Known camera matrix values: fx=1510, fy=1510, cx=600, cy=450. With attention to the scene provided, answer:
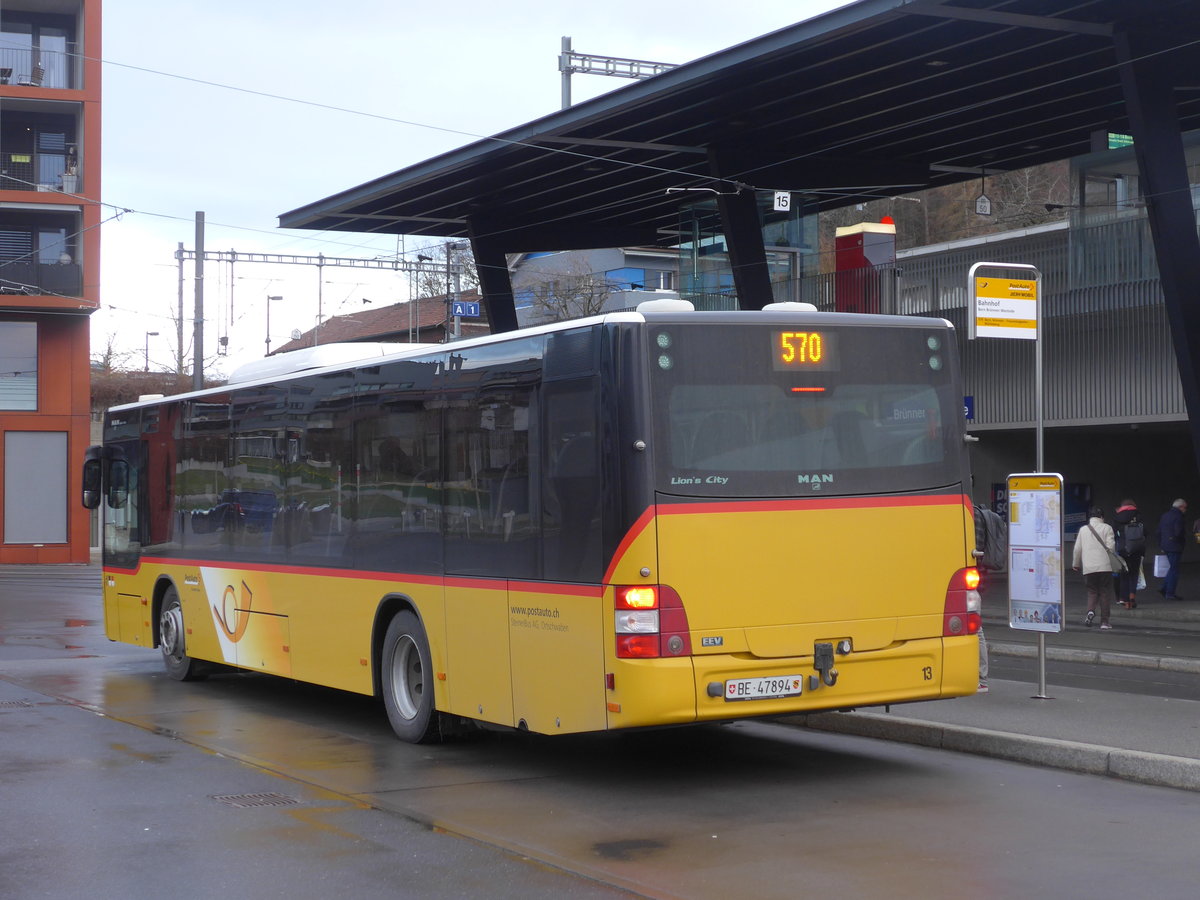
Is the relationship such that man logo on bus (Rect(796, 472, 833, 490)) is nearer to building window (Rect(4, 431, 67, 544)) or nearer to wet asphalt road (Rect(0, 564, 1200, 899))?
wet asphalt road (Rect(0, 564, 1200, 899))

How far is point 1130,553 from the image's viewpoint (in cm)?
2522

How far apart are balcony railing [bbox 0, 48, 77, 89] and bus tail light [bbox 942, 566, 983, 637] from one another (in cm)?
4351

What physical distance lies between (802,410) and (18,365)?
42.5 metres

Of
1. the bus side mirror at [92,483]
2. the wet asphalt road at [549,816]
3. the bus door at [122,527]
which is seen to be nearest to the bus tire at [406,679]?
the wet asphalt road at [549,816]

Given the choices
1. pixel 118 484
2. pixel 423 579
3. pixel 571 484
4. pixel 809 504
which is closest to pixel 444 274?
pixel 118 484

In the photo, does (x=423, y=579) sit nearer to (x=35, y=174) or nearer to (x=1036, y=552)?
(x=1036, y=552)

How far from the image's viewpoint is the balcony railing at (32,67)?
46844 millimetres

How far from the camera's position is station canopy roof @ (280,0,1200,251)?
20.5m

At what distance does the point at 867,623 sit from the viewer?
9.16 meters

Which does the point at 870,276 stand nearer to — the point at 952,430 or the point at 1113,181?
the point at 1113,181

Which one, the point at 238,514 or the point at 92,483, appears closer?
the point at 238,514

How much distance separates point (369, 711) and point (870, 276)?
2015 cm

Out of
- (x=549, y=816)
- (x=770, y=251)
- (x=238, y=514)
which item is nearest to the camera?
(x=549, y=816)

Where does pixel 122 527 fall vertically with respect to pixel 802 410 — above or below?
below
